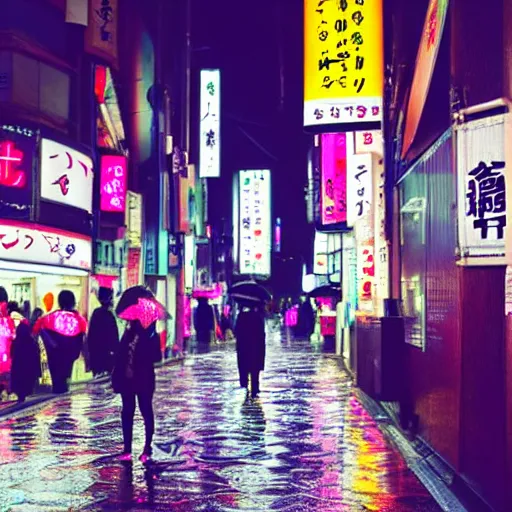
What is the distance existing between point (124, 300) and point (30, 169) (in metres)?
8.79

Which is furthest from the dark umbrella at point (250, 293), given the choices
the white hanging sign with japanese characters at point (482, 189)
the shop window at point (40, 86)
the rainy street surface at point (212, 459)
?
the white hanging sign with japanese characters at point (482, 189)

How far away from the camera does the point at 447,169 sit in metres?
10.2

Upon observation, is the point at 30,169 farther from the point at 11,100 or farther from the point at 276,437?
the point at 276,437

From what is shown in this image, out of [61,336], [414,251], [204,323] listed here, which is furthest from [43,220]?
[204,323]

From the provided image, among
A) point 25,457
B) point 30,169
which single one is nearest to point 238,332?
point 30,169

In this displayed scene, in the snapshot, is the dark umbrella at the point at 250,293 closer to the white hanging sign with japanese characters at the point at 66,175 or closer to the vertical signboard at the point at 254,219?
the white hanging sign with japanese characters at the point at 66,175

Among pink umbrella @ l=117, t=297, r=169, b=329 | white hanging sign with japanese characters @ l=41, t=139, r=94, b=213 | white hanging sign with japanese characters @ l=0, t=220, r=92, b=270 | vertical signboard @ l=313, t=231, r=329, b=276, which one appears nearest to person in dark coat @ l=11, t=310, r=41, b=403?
white hanging sign with japanese characters @ l=0, t=220, r=92, b=270

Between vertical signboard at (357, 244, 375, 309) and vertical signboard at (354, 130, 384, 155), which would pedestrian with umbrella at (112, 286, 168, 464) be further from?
vertical signboard at (354, 130, 384, 155)

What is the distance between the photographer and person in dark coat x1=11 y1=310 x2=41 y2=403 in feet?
54.9

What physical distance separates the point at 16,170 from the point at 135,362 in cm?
886

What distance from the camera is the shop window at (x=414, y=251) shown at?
12.5 metres

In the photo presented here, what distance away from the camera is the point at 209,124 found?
4159 cm

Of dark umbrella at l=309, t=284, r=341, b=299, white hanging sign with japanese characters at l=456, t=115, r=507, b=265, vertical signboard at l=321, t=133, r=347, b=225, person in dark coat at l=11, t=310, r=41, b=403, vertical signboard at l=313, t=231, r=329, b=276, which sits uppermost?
vertical signboard at l=321, t=133, r=347, b=225

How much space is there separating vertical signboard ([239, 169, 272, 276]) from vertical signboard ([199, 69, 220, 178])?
29.8 feet
